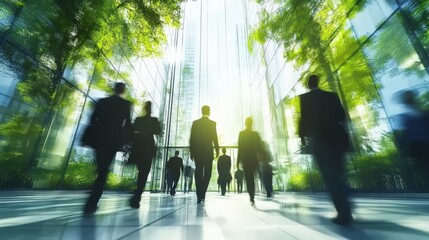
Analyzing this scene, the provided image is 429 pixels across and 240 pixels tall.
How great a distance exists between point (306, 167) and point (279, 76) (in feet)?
17.2

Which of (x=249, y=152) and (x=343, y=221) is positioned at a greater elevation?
(x=249, y=152)

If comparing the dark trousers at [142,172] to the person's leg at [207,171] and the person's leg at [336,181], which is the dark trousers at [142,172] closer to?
the person's leg at [207,171]

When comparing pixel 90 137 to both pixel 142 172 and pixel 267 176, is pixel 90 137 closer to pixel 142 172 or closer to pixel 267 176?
pixel 142 172

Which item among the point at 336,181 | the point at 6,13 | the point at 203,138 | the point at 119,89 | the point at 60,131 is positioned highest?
the point at 6,13

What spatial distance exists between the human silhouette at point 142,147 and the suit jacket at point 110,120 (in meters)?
0.44

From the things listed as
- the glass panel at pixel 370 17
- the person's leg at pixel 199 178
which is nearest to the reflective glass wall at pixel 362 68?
the glass panel at pixel 370 17

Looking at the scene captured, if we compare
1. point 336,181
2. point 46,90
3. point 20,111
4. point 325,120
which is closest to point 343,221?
point 336,181

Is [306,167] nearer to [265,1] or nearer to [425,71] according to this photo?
[425,71]

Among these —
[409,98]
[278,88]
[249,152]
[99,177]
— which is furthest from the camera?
[278,88]

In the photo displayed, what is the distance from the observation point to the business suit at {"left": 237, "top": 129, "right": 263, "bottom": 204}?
15.9ft

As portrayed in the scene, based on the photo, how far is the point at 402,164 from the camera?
5129 mm

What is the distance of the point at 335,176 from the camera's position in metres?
2.26

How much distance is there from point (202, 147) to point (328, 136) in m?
2.85

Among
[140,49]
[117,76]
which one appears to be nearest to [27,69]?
[117,76]
